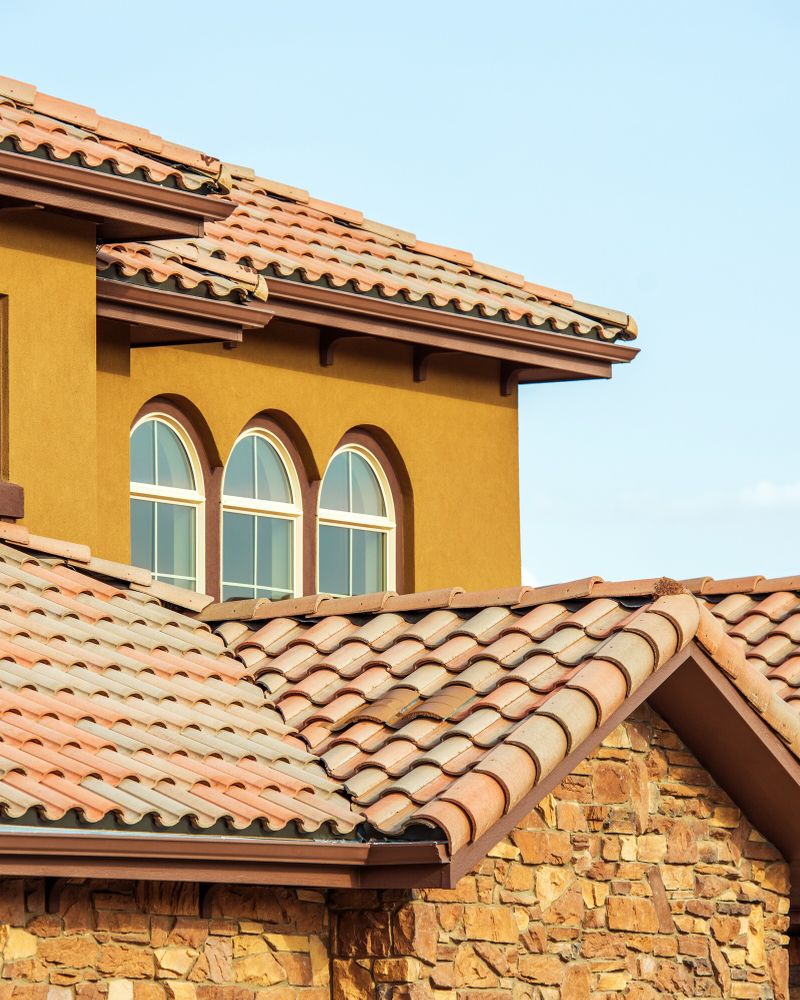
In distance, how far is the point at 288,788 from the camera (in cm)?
1004

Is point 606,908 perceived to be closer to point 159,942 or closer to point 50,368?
point 159,942

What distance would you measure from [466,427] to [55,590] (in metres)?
6.02

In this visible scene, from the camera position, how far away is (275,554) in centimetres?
1549

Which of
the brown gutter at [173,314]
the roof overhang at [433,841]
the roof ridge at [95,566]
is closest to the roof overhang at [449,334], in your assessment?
the brown gutter at [173,314]

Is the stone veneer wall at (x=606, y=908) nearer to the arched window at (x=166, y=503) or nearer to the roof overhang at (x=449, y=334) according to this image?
the arched window at (x=166, y=503)

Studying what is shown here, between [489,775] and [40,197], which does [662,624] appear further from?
[40,197]

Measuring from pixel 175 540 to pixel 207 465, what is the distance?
→ 0.64 metres

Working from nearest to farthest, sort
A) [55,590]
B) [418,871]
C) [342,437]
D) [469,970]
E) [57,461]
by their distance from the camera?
1. [418,871]
2. [469,970]
3. [55,590]
4. [57,461]
5. [342,437]

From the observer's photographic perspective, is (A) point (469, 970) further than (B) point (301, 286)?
No

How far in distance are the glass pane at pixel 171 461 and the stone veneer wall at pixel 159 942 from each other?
5381 mm

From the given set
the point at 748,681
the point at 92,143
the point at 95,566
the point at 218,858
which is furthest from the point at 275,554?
the point at 218,858

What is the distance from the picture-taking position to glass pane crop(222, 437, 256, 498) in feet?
50.1

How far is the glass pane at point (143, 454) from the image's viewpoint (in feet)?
48.0

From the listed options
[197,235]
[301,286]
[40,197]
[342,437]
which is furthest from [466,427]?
[40,197]
